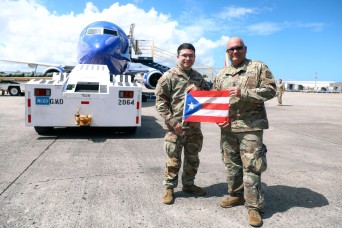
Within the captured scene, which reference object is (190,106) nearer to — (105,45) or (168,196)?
(168,196)

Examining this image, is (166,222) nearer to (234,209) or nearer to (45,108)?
(234,209)

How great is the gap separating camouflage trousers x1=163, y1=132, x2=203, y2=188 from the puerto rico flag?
1.02ft

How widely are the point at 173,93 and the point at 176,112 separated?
0.82 feet

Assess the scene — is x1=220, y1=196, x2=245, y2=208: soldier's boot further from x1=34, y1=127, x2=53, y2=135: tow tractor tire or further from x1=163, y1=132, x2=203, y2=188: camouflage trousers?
x1=34, y1=127, x2=53, y2=135: tow tractor tire

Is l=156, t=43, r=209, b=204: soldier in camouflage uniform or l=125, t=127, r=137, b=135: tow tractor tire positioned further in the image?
l=125, t=127, r=137, b=135: tow tractor tire

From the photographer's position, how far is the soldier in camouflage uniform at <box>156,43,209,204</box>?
3904mm

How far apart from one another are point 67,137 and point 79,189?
3.95m

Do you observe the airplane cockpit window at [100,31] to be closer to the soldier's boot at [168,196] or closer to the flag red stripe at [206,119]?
the flag red stripe at [206,119]

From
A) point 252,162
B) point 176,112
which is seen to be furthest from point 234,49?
point 252,162

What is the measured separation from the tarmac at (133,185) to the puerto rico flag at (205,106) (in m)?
1.08

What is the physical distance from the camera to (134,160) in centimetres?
587

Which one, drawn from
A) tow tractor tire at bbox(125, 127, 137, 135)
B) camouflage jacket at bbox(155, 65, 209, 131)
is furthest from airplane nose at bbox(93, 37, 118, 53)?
camouflage jacket at bbox(155, 65, 209, 131)

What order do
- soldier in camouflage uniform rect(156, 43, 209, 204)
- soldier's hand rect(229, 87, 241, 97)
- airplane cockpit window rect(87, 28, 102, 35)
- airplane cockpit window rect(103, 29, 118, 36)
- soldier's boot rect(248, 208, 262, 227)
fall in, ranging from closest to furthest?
1. soldier's boot rect(248, 208, 262, 227)
2. soldier's hand rect(229, 87, 241, 97)
3. soldier in camouflage uniform rect(156, 43, 209, 204)
4. airplane cockpit window rect(87, 28, 102, 35)
5. airplane cockpit window rect(103, 29, 118, 36)

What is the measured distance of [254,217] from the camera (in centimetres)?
334
